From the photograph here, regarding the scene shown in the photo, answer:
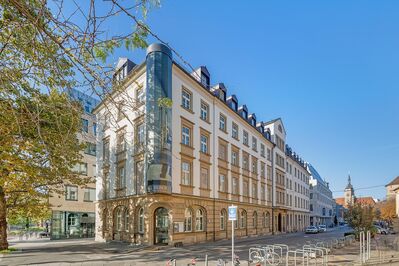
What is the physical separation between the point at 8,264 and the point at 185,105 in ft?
52.6

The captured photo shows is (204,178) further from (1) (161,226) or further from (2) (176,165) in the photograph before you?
(1) (161,226)

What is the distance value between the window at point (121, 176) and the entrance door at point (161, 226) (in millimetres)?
5095

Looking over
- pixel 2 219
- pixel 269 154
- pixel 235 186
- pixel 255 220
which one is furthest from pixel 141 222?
pixel 269 154

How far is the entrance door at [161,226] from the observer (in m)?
23.3

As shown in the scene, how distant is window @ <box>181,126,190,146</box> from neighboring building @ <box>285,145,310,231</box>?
32.7 metres

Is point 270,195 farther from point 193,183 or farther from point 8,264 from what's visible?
point 8,264

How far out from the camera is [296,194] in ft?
198

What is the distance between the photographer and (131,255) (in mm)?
19453

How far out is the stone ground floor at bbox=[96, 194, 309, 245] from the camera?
23.0 meters

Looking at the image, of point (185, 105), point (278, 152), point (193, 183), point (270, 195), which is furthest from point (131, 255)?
point (278, 152)

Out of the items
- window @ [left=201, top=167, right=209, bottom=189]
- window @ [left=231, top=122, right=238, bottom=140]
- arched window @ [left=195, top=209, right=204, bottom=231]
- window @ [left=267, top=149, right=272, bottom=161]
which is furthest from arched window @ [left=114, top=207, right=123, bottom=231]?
window @ [left=267, top=149, right=272, bottom=161]

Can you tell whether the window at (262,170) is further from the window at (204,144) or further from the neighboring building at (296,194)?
the window at (204,144)

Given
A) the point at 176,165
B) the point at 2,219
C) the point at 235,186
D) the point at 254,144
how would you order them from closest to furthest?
1. the point at 2,219
2. the point at 176,165
3. the point at 235,186
4. the point at 254,144

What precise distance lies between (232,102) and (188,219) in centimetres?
1576
